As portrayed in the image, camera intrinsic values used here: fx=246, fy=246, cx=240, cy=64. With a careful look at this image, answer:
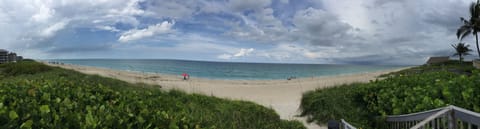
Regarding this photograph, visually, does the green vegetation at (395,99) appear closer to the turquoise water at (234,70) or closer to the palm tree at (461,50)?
the turquoise water at (234,70)

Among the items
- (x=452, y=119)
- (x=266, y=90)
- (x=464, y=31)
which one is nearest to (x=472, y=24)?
(x=464, y=31)

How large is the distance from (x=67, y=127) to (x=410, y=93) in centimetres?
474

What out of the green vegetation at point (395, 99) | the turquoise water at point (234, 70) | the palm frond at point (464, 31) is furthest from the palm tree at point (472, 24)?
the green vegetation at point (395, 99)

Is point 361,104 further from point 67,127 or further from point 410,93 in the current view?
point 67,127

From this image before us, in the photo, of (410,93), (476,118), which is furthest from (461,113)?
(410,93)

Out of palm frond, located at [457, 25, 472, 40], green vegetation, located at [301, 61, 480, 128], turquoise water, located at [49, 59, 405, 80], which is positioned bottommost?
turquoise water, located at [49, 59, 405, 80]

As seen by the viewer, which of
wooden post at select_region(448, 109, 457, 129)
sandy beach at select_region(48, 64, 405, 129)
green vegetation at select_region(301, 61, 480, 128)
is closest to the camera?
wooden post at select_region(448, 109, 457, 129)

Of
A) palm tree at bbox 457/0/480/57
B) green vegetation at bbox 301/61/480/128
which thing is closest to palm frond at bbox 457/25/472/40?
palm tree at bbox 457/0/480/57

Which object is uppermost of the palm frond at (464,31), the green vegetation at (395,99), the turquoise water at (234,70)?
the palm frond at (464,31)

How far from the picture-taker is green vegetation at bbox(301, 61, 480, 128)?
11.0 ft

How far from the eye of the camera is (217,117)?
5.16 metres

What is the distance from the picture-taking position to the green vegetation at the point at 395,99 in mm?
3342

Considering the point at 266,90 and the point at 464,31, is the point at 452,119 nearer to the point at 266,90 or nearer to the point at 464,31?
the point at 266,90

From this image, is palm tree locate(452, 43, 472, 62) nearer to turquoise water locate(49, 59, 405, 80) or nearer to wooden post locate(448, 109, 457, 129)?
turquoise water locate(49, 59, 405, 80)
